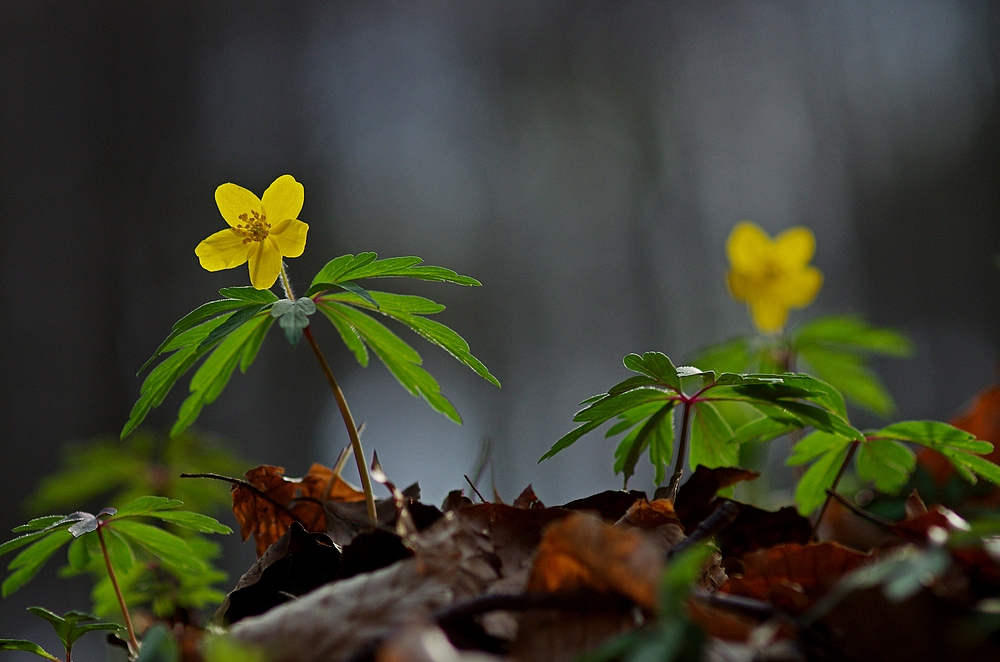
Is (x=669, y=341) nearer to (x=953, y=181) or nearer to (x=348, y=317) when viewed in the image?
(x=953, y=181)

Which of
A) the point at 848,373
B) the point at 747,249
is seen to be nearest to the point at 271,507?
the point at 848,373

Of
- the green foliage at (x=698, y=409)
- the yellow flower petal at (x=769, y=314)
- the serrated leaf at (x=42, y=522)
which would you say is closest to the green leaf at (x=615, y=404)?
the green foliage at (x=698, y=409)

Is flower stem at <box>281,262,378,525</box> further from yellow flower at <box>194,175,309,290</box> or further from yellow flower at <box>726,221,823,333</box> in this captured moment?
yellow flower at <box>726,221,823,333</box>

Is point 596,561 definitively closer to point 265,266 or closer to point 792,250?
point 265,266

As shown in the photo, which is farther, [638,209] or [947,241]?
[638,209]

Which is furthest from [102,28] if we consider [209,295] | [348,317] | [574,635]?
[574,635]
